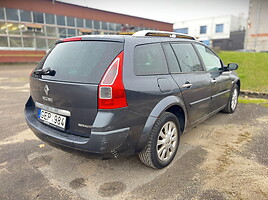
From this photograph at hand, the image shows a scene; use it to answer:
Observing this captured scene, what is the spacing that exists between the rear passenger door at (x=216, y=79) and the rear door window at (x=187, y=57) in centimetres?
25

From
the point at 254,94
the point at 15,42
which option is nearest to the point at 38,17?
the point at 15,42

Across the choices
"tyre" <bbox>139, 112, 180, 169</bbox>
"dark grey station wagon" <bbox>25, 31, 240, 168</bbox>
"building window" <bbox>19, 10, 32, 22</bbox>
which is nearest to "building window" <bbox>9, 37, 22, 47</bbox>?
"building window" <bbox>19, 10, 32, 22</bbox>

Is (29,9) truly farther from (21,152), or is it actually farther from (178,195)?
(178,195)

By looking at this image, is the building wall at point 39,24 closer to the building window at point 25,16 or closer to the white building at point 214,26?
the building window at point 25,16

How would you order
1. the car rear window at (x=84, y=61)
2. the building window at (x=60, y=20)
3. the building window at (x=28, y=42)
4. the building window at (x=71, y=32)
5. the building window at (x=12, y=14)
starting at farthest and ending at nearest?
the building window at (x=71, y=32) < the building window at (x=60, y=20) < the building window at (x=28, y=42) < the building window at (x=12, y=14) < the car rear window at (x=84, y=61)

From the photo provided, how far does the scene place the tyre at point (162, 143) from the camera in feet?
8.07

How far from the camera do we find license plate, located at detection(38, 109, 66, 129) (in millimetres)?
2330

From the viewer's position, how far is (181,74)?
115 inches

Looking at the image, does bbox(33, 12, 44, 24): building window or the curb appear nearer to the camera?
the curb

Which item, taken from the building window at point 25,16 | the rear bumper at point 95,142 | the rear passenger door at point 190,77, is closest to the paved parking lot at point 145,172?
the rear bumper at point 95,142

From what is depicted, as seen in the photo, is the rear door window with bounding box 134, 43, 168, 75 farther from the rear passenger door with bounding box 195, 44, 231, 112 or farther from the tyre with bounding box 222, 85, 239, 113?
the tyre with bounding box 222, 85, 239, 113

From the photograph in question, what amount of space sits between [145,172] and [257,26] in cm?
4113

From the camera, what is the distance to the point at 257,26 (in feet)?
116

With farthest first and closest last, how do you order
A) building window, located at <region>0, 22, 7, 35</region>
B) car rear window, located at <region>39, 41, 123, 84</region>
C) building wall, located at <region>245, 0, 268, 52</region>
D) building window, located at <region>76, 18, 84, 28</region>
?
building wall, located at <region>245, 0, 268, 52</region> < building window, located at <region>76, 18, 84, 28</region> < building window, located at <region>0, 22, 7, 35</region> < car rear window, located at <region>39, 41, 123, 84</region>
